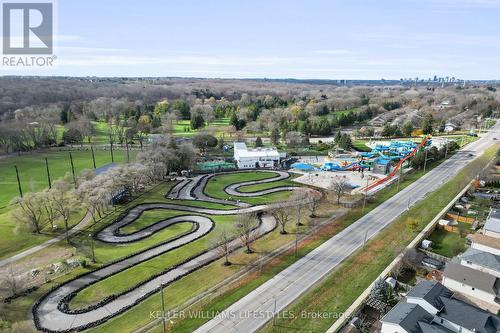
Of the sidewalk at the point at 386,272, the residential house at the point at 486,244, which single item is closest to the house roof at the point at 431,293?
the sidewalk at the point at 386,272

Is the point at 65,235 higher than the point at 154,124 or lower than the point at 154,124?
lower

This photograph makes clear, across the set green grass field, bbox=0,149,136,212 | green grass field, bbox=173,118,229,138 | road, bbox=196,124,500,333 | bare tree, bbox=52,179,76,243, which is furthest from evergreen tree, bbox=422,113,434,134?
bare tree, bbox=52,179,76,243

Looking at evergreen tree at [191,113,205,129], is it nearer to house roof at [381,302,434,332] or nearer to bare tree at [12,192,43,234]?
bare tree at [12,192,43,234]

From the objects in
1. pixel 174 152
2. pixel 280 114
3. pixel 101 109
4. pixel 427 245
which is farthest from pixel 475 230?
pixel 101 109

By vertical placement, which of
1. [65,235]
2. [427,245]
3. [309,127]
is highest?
[309,127]

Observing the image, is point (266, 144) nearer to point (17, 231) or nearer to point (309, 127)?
point (309, 127)

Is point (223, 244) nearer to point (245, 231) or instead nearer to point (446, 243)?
point (245, 231)

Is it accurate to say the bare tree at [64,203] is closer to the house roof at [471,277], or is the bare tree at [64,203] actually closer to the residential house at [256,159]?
the residential house at [256,159]
